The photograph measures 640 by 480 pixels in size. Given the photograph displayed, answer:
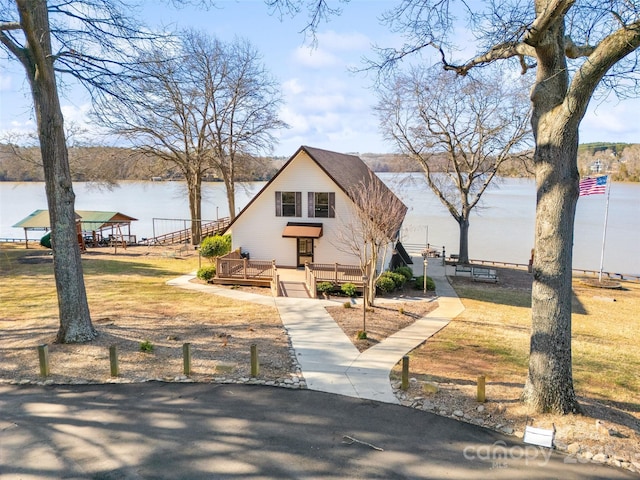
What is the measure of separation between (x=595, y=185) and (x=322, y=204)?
15778 millimetres

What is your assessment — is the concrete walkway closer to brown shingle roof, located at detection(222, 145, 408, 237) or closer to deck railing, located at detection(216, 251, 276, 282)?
deck railing, located at detection(216, 251, 276, 282)

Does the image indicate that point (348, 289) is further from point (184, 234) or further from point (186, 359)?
point (184, 234)

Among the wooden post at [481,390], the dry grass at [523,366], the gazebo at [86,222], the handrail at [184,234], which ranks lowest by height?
the dry grass at [523,366]

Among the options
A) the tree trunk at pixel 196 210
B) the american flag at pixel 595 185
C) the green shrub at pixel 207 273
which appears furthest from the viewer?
the tree trunk at pixel 196 210

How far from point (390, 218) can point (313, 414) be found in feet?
34.4

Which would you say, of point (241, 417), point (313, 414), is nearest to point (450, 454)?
point (313, 414)

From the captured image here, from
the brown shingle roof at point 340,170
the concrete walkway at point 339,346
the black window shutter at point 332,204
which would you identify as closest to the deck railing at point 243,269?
the concrete walkway at point 339,346

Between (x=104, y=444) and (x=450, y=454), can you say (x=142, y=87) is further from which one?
(x=450, y=454)

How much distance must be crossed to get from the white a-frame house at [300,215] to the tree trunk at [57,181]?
37.6 ft

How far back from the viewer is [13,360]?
9688 mm

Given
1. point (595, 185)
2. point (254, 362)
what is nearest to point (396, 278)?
point (254, 362)

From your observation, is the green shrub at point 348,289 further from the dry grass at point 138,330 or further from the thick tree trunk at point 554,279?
the thick tree trunk at point 554,279

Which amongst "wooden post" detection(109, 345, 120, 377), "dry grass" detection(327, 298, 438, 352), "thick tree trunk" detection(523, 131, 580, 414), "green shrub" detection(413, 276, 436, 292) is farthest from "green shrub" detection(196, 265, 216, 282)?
"thick tree trunk" detection(523, 131, 580, 414)

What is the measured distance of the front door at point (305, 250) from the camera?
22203 millimetres
